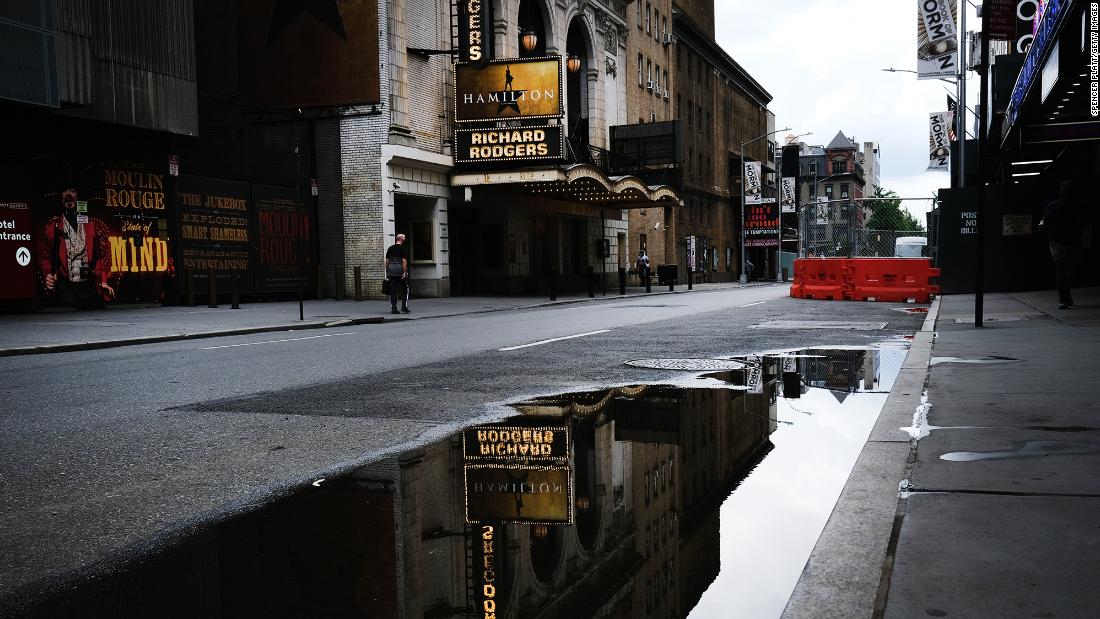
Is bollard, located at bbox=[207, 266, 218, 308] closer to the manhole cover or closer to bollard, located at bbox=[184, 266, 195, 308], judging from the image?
bollard, located at bbox=[184, 266, 195, 308]

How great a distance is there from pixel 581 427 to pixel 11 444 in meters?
3.49

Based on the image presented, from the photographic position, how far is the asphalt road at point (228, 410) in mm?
3830

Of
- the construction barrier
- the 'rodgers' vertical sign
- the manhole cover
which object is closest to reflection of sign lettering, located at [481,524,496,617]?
the manhole cover

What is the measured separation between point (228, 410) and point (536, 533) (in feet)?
13.0

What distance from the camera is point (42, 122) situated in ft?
72.4

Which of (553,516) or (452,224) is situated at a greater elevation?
(452,224)

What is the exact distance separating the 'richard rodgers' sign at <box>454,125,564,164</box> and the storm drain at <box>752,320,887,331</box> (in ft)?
54.9

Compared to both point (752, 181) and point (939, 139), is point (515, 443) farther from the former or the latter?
point (752, 181)

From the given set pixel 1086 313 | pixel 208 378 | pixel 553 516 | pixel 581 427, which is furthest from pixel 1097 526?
pixel 1086 313

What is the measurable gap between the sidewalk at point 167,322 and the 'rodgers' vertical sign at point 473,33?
9798 mm

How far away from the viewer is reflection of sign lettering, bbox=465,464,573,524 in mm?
3727

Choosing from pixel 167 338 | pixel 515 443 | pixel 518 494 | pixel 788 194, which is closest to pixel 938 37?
pixel 167 338

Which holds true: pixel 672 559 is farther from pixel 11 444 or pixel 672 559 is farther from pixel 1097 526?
pixel 11 444

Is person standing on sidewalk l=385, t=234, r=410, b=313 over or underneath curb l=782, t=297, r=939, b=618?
over
